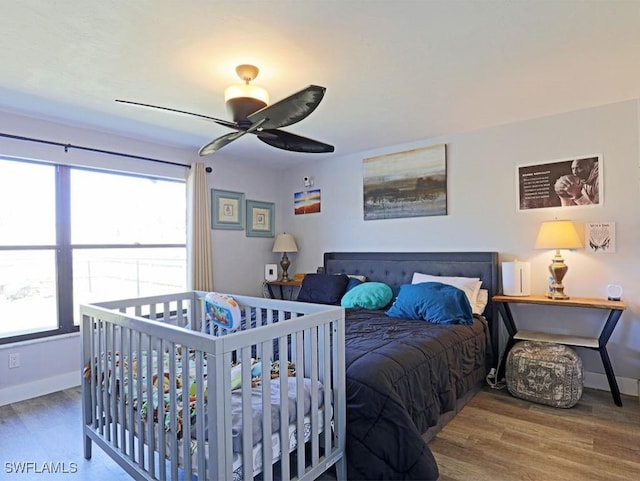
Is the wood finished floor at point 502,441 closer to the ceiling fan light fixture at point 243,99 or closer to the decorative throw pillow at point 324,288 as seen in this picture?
the decorative throw pillow at point 324,288

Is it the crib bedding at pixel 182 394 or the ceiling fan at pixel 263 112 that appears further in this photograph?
the ceiling fan at pixel 263 112

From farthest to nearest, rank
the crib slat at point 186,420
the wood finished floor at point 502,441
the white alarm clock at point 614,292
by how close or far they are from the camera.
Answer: the white alarm clock at point 614,292 < the wood finished floor at point 502,441 < the crib slat at point 186,420

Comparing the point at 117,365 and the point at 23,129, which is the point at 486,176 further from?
the point at 23,129

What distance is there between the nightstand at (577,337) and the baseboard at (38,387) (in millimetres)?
3797

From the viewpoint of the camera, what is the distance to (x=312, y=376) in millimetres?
1682

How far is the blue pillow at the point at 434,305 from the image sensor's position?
114 inches

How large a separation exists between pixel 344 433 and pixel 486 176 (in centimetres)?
275

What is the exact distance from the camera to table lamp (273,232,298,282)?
15.9 feet

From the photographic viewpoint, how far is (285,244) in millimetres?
4844

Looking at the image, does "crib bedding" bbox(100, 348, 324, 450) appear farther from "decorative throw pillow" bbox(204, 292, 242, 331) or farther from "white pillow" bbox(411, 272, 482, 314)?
"white pillow" bbox(411, 272, 482, 314)

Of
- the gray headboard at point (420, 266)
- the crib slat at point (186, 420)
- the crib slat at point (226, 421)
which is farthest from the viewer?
the gray headboard at point (420, 266)

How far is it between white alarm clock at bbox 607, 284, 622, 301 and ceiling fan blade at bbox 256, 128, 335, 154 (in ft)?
8.07

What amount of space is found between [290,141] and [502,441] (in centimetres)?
230

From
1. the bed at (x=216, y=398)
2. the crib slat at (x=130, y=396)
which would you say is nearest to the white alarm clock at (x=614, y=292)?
the bed at (x=216, y=398)
